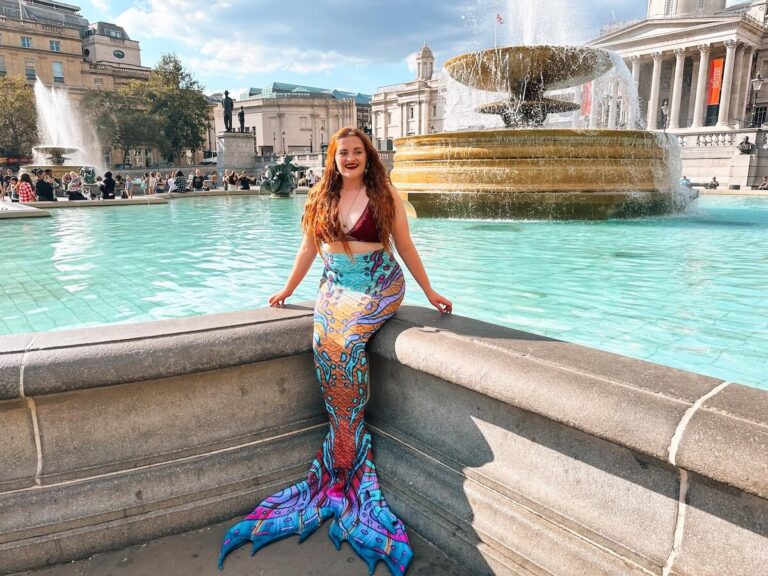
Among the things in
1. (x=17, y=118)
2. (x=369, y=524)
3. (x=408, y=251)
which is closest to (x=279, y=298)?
(x=408, y=251)

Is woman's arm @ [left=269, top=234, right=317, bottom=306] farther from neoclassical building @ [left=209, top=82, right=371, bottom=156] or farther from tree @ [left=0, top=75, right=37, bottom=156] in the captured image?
neoclassical building @ [left=209, top=82, right=371, bottom=156]

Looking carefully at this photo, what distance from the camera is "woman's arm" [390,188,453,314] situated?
2.66 meters

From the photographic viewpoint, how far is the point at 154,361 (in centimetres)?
218

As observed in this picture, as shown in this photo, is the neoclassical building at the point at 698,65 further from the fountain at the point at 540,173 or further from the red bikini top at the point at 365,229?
the red bikini top at the point at 365,229

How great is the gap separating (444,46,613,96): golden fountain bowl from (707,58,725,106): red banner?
1842 inches

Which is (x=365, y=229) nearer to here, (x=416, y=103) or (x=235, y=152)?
(x=235, y=152)

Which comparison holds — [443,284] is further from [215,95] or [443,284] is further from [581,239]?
[215,95]

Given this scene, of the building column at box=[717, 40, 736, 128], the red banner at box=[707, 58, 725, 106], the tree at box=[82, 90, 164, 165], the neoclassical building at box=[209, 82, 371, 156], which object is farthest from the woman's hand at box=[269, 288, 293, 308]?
the neoclassical building at box=[209, 82, 371, 156]

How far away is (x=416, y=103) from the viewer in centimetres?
8800

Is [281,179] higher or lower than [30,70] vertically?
lower

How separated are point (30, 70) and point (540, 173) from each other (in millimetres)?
70351

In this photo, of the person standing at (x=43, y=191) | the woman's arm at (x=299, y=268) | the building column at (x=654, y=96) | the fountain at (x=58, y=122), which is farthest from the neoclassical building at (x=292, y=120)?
the woman's arm at (x=299, y=268)

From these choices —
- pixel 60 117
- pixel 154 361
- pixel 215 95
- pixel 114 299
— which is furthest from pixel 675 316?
pixel 215 95

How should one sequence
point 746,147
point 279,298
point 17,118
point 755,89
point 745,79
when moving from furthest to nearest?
1. point 755,89
2. point 745,79
3. point 17,118
4. point 746,147
5. point 279,298
